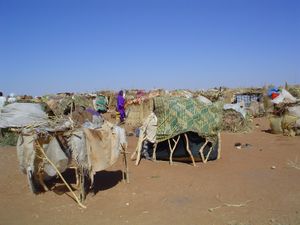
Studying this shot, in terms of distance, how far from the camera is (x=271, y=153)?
410 inches

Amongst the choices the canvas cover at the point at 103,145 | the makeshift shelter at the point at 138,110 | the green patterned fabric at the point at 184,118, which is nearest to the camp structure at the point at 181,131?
the green patterned fabric at the point at 184,118

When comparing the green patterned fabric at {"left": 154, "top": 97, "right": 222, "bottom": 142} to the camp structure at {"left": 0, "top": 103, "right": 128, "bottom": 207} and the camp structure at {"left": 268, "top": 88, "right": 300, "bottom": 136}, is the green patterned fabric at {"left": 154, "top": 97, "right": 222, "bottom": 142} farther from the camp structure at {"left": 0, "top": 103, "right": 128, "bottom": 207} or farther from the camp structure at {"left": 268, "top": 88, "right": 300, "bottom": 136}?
the camp structure at {"left": 268, "top": 88, "right": 300, "bottom": 136}

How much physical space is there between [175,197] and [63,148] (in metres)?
2.25

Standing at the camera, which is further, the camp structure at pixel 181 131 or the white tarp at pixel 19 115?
Answer: the camp structure at pixel 181 131

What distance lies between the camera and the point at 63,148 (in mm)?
6508

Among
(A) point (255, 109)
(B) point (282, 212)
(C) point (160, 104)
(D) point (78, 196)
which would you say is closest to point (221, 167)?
(C) point (160, 104)

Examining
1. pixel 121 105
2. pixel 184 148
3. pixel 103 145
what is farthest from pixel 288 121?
pixel 103 145

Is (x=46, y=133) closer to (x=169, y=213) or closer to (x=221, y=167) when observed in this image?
(x=169, y=213)

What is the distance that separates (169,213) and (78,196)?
6.05 feet

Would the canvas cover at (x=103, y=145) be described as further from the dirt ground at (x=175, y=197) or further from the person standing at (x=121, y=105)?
the person standing at (x=121, y=105)

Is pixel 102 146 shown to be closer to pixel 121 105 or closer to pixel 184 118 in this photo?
pixel 184 118

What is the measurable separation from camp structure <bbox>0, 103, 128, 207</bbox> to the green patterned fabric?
2.46m

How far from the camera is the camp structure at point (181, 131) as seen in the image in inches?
361

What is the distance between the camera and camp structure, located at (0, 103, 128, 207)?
6.10 metres
